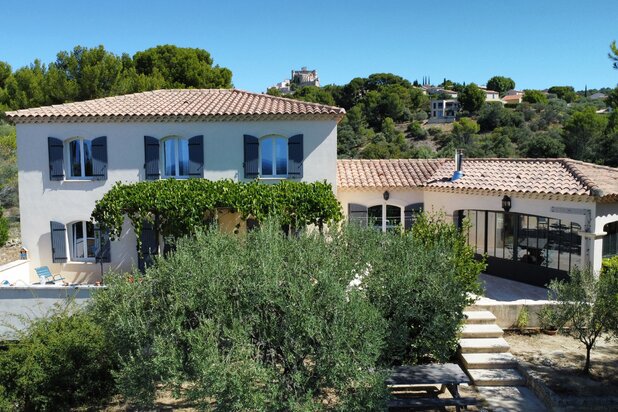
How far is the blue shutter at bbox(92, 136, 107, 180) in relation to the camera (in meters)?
18.1

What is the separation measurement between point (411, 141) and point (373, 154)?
51.7ft

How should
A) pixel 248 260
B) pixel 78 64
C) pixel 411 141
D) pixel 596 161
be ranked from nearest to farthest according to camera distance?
pixel 248 260
pixel 78 64
pixel 596 161
pixel 411 141

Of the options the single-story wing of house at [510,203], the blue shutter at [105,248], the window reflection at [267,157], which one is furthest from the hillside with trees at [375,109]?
the blue shutter at [105,248]

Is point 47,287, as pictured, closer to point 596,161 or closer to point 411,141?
point 596,161

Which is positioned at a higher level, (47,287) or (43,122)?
(43,122)

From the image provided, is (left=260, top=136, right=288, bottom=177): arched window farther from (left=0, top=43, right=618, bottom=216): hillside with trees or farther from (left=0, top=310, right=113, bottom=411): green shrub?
(left=0, top=43, right=618, bottom=216): hillside with trees

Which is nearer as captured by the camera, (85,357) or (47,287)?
(85,357)

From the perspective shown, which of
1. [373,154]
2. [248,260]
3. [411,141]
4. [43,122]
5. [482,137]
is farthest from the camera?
[411,141]

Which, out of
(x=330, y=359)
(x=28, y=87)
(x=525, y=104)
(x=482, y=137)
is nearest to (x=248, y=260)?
(x=330, y=359)

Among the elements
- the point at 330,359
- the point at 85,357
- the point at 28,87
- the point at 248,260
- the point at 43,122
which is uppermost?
the point at 28,87

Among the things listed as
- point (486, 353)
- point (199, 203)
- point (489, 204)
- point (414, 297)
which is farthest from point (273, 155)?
point (414, 297)

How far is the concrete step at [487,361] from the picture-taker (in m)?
11.3

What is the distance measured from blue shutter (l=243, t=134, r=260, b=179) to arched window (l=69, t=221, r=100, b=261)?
19.2 feet

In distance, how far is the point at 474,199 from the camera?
19078 mm
